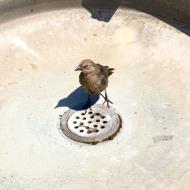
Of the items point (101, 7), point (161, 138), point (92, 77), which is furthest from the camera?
point (101, 7)

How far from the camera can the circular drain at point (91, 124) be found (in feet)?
15.2

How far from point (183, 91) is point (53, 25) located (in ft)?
5.72

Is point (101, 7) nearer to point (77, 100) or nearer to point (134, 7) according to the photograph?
point (134, 7)

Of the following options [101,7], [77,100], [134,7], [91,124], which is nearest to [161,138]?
[91,124]

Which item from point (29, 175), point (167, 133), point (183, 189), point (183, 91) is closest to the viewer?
point (183, 189)

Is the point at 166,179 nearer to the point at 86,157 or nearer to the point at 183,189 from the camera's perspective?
the point at 183,189

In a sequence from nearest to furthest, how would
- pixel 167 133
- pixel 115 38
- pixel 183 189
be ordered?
pixel 183 189 → pixel 167 133 → pixel 115 38

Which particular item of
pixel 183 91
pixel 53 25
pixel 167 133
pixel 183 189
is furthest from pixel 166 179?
pixel 53 25

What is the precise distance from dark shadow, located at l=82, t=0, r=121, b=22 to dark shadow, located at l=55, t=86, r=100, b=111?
1136mm

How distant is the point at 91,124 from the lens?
478cm

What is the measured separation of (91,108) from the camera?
16.3ft

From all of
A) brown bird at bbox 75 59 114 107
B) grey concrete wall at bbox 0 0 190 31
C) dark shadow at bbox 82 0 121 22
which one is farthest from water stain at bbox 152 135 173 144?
dark shadow at bbox 82 0 121 22

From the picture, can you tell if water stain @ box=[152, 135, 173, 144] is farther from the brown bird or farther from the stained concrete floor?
the brown bird

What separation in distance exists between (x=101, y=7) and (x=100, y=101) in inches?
56.6
